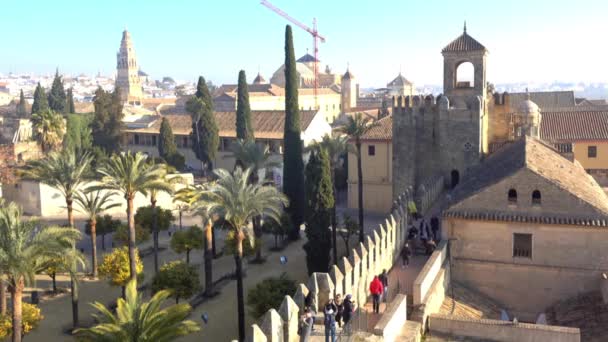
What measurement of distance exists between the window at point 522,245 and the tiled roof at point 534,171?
208 centimetres

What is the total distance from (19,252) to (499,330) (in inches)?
543

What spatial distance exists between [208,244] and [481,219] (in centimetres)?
1277

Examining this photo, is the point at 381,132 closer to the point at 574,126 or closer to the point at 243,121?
the point at 574,126

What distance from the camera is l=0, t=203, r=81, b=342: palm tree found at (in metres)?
16.8

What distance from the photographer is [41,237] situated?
58.5ft

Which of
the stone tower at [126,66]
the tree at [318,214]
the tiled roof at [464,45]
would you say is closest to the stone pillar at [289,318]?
the tree at [318,214]

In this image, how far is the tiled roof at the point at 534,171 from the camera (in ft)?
66.7

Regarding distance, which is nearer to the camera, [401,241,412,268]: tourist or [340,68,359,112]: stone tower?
[401,241,412,268]: tourist

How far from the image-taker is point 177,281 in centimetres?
2445

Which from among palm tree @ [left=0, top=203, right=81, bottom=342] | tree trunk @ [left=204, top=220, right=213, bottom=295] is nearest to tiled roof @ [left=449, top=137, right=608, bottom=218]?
tree trunk @ [left=204, top=220, right=213, bottom=295]

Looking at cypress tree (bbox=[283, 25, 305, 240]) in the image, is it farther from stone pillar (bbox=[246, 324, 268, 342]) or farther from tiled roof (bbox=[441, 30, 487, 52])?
stone pillar (bbox=[246, 324, 268, 342])

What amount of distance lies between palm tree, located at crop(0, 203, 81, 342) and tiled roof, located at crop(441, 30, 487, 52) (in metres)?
21.9

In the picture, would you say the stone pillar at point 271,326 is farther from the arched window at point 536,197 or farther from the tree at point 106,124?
the tree at point 106,124

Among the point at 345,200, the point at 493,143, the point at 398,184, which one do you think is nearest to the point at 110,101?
the point at 345,200
